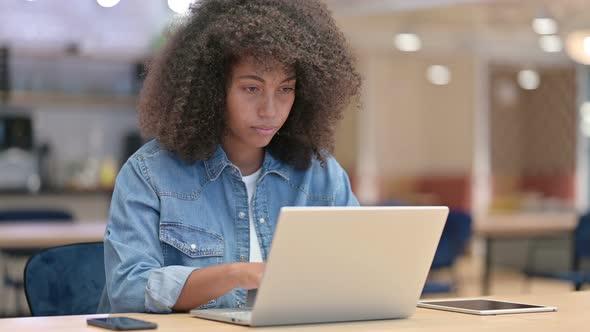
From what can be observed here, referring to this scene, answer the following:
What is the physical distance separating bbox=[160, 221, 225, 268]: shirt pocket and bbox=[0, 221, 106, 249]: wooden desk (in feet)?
8.04

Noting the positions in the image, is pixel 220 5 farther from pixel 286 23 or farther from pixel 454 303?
pixel 454 303

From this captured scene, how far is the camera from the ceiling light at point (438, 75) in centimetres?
1193

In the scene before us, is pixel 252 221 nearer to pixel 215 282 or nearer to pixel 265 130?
pixel 265 130

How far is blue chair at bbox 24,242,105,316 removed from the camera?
7.47ft

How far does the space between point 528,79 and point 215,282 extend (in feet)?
35.5

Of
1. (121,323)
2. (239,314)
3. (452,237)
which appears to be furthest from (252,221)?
(452,237)

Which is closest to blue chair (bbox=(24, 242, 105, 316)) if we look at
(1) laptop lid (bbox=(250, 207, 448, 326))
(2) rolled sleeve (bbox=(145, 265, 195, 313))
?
(2) rolled sleeve (bbox=(145, 265, 195, 313))

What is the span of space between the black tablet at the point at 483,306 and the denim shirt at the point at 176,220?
16.5 inches

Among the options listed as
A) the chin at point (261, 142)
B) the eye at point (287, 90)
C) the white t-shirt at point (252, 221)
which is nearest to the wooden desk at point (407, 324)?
the white t-shirt at point (252, 221)

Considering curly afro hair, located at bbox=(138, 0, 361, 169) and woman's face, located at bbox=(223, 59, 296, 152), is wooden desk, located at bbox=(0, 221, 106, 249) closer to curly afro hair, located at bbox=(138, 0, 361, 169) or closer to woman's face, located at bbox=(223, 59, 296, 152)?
curly afro hair, located at bbox=(138, 0, 361, 169)

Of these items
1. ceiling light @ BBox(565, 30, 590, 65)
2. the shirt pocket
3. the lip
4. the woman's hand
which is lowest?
the woman's hand

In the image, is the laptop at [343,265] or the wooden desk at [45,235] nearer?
the laptop at [343,265]

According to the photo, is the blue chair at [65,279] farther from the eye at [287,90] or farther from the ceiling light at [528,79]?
the ceiling light at [528,79]

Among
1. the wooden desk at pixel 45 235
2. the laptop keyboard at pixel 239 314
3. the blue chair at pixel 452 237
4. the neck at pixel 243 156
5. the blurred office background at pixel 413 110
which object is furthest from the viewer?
the blurred office background at pixel 413 110
